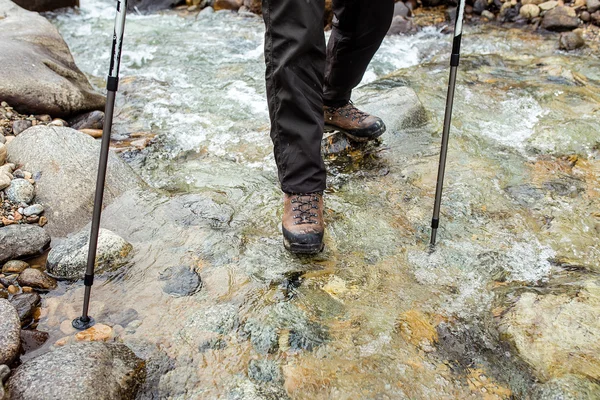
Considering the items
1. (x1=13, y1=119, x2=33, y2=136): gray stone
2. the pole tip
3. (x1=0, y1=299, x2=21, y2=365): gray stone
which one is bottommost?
the pole tip

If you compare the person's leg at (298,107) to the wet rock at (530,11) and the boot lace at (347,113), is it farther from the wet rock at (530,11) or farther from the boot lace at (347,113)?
the wet rock at (530,11)

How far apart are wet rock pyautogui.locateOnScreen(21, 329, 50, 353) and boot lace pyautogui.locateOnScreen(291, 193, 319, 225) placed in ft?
4.33

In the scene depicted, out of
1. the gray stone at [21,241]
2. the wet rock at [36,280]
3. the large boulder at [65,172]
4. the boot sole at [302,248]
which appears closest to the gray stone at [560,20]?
the boot sole at [302,248]

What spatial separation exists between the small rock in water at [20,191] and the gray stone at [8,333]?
45.7 inches

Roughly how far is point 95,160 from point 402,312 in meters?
2.33

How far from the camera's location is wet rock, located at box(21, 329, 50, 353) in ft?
6.84

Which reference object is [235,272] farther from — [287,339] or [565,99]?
[565,99]

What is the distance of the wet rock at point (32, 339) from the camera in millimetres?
2084

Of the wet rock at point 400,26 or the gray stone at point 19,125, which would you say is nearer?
the gray stone at point 19,125

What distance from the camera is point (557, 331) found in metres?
2.15

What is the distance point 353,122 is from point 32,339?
102 inches

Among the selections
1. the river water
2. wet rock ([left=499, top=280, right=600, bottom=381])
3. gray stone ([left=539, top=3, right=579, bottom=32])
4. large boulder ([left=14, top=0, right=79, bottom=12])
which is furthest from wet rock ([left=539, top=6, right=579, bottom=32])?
large boulder ([left=14, top=0, right=79, bottom=12])

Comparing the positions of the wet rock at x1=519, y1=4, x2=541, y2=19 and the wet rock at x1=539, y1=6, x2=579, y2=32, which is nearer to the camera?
the wet rock at x1=539, y1=6, x2=579, y2=32

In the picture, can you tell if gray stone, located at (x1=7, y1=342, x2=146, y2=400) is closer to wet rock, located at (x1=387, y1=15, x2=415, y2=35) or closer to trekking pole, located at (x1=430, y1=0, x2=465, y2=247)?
trekking pole, located at (x1=430, y1=0, x2=465, y2=247)
